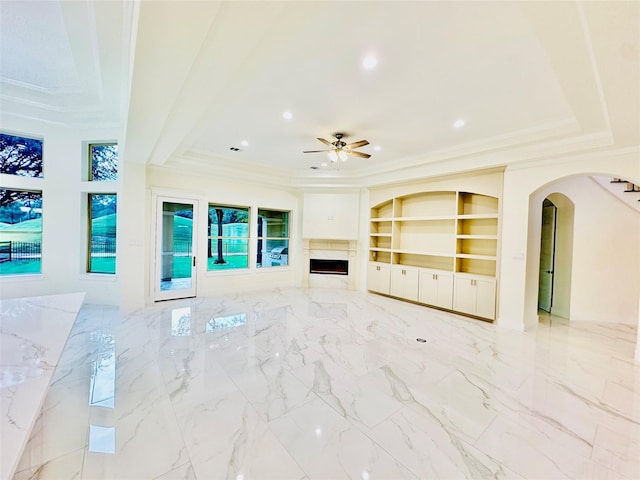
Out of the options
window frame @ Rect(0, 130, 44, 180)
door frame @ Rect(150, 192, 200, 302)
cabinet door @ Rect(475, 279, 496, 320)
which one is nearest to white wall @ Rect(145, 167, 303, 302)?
door frame @ Rect(150, 192, 200, 302)

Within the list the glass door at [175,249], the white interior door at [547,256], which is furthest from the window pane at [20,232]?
the white interior door at [547,256]

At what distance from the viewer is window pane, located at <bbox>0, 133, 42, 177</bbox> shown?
464cm

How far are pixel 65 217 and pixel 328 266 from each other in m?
5.53

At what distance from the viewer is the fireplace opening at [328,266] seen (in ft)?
23.8

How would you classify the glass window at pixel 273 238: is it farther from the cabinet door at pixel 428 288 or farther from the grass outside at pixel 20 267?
the grass outside at pixel 20 267

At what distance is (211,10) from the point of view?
1.54 metres

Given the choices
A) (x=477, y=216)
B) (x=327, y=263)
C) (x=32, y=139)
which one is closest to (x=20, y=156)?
(x=32, y=139)

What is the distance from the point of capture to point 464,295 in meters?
5.02

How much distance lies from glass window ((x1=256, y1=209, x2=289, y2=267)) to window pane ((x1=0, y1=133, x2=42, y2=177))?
410cm

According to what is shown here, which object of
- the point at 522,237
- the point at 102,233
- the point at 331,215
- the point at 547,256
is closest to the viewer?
the point at 522,237

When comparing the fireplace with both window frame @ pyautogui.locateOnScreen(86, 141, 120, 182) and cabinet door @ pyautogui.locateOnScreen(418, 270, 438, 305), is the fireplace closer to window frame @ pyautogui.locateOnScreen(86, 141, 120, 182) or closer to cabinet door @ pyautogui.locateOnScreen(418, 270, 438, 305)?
cabinet door @ pyautogui.locateOnScreen(418, 270, 438, 305)

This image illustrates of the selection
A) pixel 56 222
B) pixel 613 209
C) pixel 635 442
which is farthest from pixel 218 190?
pixel 613 209

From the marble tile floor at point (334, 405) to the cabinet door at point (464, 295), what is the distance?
0.81 m

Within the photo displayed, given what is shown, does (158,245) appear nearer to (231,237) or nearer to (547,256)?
(231,237)
